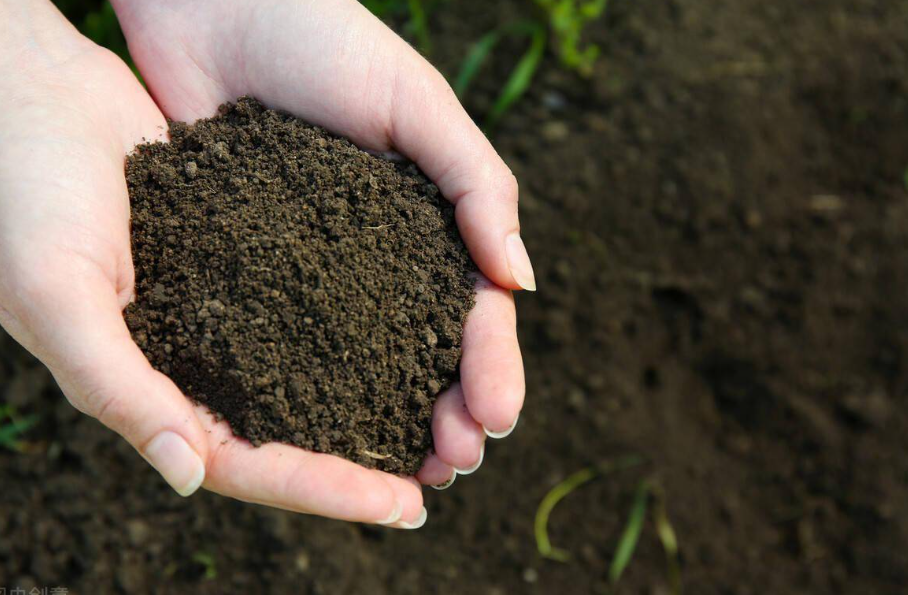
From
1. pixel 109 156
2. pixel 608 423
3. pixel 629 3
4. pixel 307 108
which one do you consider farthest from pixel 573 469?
pixel 629 3

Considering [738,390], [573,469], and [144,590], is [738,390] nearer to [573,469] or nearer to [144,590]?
[573,469]

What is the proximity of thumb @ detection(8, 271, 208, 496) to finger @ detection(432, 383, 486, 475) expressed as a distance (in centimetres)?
48

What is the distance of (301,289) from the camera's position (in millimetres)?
1605

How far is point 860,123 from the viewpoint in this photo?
3086mm

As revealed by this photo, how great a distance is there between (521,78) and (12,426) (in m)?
2.08

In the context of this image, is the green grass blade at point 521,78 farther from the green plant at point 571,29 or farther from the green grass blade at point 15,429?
the green grass blade at point 15,429

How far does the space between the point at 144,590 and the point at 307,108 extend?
4.58ft

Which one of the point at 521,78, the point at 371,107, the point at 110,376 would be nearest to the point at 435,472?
the point at 110,376

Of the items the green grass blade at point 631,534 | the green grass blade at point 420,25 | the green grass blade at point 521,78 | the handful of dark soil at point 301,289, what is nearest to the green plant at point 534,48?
the green grass blade at point 521,78

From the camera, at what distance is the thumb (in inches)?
54.3

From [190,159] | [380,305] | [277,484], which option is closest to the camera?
[277,484]

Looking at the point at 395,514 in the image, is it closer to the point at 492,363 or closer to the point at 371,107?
the point at 492,363

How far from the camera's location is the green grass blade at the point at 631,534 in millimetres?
2475

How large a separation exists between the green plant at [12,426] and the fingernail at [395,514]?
4.51 feet
